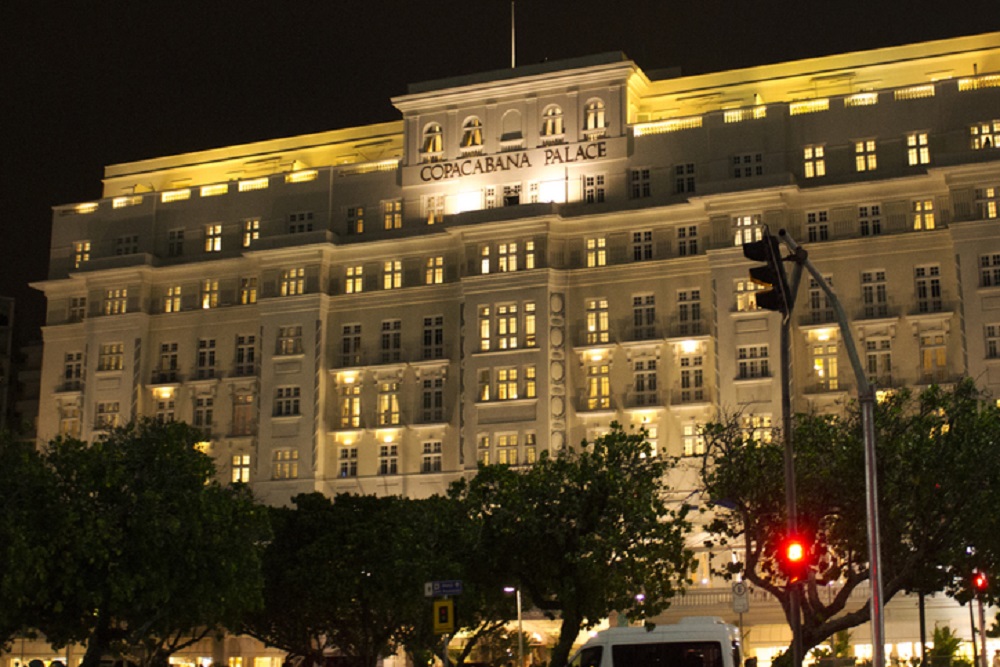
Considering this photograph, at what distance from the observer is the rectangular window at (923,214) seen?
243ft

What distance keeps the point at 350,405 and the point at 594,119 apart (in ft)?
74.0

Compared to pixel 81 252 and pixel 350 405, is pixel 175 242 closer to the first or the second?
pixel 81 252

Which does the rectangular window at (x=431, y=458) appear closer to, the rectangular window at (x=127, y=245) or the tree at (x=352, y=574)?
the tree at (x=352, y=574)

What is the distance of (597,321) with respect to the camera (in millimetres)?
78812

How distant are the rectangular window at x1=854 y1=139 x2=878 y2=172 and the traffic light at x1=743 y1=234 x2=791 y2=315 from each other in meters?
53.5

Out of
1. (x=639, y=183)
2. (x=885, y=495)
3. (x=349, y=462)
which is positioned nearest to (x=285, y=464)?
(x=349, y=462)

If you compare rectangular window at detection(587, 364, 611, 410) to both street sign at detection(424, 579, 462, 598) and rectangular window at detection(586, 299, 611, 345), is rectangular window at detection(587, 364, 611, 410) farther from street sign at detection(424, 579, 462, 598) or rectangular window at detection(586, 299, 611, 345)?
street sign at detection(424, 579, 462, 598)

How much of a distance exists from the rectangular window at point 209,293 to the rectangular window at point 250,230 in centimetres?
326

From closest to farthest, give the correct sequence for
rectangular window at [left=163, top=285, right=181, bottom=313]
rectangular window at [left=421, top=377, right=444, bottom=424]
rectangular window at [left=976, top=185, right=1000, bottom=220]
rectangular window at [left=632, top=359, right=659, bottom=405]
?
rectangular window at [left=976, top=185, right=1000, bottom=220]
rectangular window at [left=632, top=359, right=659, bottom=405]
rectangular window at [left=421, top=377, right=444, bottom=424]
rectangular window at [left=163, top=285, right=181, bottom=313]

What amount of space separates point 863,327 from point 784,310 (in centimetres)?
4996

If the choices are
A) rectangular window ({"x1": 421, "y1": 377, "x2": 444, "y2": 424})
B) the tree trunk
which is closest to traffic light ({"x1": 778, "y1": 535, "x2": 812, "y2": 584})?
the tree trunk

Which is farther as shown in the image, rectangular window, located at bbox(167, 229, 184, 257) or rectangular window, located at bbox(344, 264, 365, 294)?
rectangular window, located at bbox(167, 229, 184, 257)

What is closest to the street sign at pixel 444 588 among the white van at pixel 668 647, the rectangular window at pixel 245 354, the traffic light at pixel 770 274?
the white van at pixel 668 647

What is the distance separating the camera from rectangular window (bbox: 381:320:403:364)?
8338 centimetres
